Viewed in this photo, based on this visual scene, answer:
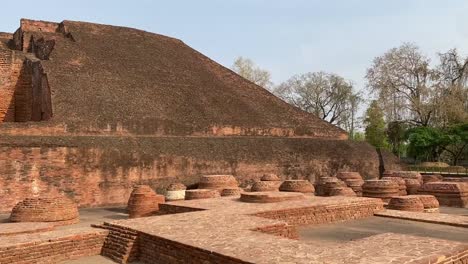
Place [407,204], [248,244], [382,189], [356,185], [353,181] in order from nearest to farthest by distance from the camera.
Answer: [248,244]
[407,204]
[382,189]
[356,185]
[353,181]

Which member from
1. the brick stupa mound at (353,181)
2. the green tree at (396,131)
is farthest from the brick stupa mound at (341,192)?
the green tree at (396,131)

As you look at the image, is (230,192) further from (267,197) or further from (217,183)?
(267,197)

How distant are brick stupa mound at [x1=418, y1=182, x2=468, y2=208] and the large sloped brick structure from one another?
606 cm

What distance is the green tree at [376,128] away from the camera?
115 feet

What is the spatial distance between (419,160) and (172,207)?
27.5m

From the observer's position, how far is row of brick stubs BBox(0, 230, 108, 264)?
17.6ft

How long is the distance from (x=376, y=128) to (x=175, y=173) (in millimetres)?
25442

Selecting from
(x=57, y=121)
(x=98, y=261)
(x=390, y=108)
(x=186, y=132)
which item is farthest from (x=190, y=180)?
(x=390, y=108)

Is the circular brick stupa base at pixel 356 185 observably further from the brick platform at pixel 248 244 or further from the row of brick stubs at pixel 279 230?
the row of brick stubs at pixel 279 230

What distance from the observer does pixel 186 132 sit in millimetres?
16078

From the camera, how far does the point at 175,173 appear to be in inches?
558

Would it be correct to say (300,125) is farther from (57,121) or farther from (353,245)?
(353,245)

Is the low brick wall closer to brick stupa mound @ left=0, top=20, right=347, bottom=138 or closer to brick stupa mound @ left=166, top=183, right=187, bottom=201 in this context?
brick stupa mound @ left=166, top=183, right=187, bottom=201

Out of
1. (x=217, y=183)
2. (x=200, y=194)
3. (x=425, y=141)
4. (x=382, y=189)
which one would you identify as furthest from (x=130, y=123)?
(x=425, y=141)
